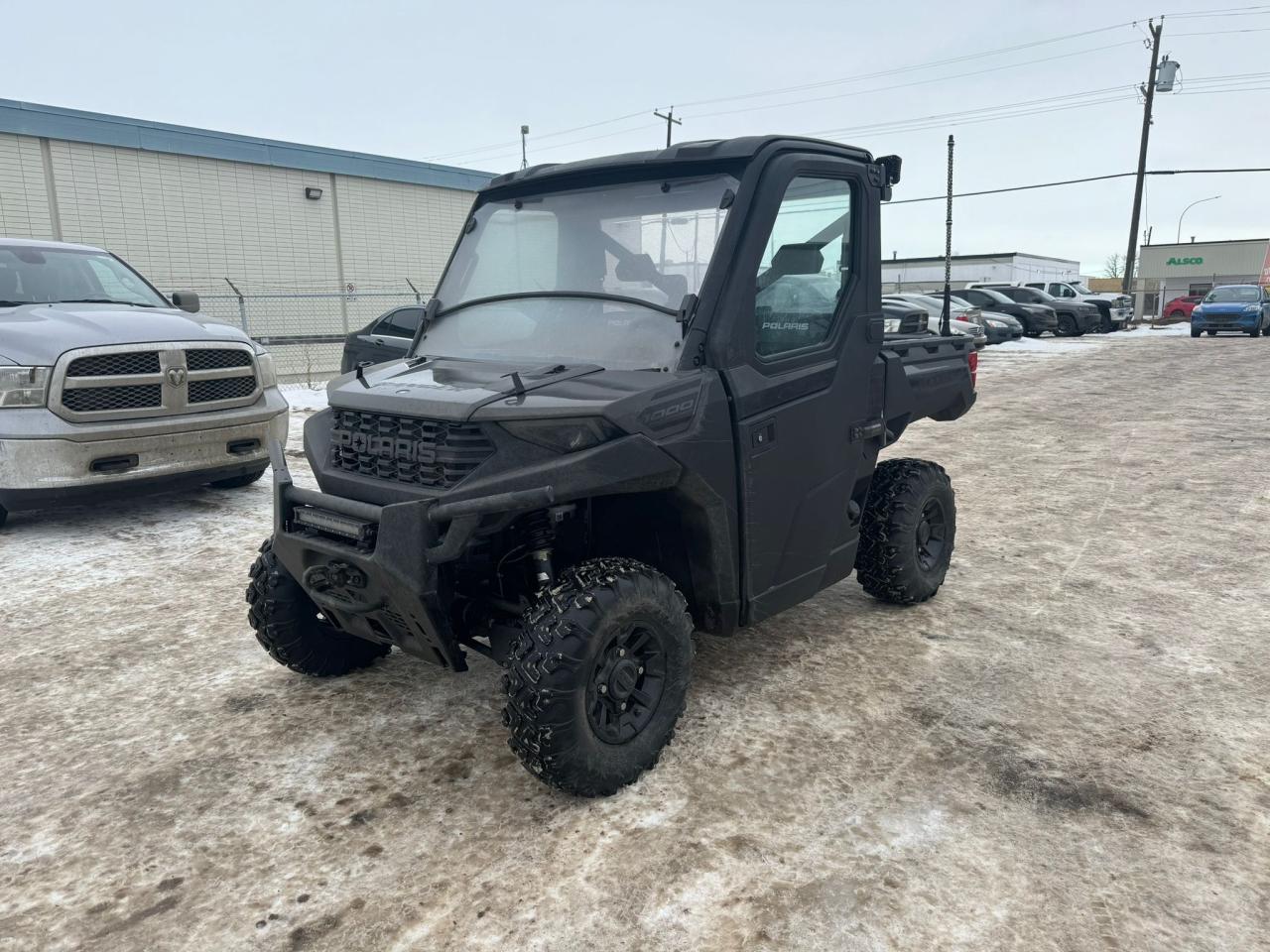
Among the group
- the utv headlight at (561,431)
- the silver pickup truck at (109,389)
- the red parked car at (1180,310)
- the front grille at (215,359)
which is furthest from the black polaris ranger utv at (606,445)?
the red parked car at (1180,310)

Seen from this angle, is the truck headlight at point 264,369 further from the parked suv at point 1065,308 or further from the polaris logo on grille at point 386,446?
the parked suv at point 1065,308

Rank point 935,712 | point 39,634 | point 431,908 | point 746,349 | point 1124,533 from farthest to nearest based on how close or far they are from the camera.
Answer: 1. point 1124,533
2. point 39,634
3. point 935,712
4. point 746,349
5. point 431,908

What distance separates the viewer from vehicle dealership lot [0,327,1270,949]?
2.48 meters

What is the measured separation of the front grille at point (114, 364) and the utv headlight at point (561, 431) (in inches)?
A: 171

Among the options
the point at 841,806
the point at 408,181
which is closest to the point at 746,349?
the point at 841,806

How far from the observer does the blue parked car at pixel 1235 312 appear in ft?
89.1

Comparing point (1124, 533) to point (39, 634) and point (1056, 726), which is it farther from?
point (39, 634)

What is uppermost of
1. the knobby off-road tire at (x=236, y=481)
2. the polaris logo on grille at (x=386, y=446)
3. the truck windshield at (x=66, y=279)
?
the truck windshield at (x=66, y=279)

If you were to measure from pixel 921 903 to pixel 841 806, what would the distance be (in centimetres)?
50

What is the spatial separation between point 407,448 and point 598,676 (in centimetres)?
97

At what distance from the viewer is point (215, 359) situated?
6.55 metres

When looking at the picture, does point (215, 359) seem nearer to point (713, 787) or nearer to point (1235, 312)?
point (713, 787)

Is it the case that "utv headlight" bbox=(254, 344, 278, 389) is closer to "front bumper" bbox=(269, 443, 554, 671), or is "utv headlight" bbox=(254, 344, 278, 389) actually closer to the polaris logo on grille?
"front bumper" bbox=(269, 443, 554, 671)

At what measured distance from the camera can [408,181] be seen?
23781 millimetres
